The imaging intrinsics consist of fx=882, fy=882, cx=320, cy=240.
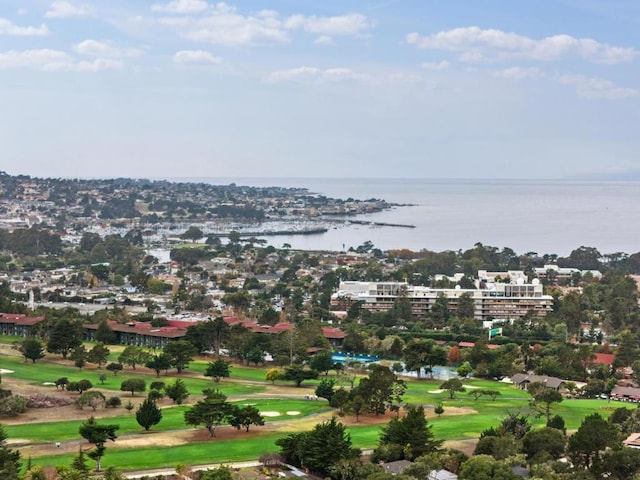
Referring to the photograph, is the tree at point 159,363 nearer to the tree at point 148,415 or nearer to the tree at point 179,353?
the tree at point 179,353

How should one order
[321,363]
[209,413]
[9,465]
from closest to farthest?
[9,465]
[209,413]
[321,363]

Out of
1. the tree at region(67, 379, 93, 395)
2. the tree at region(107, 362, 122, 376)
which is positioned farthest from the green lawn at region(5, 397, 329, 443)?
the tree at region(107, 362, 122, 376)

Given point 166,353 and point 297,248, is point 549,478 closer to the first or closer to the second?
point 166,353

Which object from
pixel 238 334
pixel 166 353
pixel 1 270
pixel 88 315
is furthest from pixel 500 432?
pixel 1 270

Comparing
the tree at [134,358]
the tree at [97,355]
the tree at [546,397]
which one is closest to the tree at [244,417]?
the tree at [546,397]

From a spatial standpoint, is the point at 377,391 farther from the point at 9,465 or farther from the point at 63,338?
the point at 63,338

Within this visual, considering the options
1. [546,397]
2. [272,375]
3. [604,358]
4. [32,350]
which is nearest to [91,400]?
[272,375]

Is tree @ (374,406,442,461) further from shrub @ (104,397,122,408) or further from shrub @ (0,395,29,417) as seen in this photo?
shrub @ (0,395,29,417)
